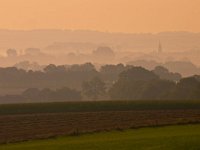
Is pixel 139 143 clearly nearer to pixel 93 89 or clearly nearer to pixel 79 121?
pixel 79 121

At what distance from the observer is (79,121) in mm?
57906

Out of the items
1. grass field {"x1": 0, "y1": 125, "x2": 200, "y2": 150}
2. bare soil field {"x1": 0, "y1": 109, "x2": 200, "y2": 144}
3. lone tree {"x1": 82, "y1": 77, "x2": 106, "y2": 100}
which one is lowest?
grass field {"x1": 0, "y1": 125, "x2": 200, "y2": 150}

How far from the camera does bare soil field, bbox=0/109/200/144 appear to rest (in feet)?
165

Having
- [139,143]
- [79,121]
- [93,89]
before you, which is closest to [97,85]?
[93,89]

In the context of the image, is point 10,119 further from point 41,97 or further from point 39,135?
point 41,97

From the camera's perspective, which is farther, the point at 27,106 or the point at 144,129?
the point at 27,106

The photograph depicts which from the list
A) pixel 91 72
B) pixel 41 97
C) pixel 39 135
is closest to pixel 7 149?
pixel 39 135

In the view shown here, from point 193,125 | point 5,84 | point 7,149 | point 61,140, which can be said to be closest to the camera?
point 7,149

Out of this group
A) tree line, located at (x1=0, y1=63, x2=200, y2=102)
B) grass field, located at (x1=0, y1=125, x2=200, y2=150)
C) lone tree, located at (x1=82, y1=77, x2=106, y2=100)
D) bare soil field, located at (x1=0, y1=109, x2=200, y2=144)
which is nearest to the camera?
grass field, located at (x1=0, y1=125, x2=200, y2=150)

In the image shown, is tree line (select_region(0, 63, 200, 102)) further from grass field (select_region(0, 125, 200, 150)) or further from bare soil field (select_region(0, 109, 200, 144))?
grass field (select_region(0, 125, 200, 150))

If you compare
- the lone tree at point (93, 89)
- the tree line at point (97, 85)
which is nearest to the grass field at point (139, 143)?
the tree line at point (97, 85)

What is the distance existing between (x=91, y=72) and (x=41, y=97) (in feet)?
231

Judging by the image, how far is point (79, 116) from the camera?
200 feet

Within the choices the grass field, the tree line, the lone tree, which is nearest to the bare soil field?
the grass field
